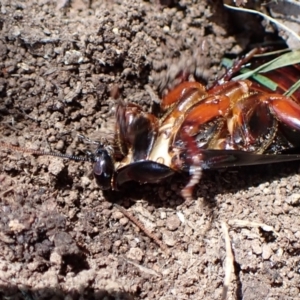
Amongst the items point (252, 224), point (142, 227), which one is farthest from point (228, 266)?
point (142, 227)

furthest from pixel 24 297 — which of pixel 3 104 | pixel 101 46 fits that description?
pixel 101 46

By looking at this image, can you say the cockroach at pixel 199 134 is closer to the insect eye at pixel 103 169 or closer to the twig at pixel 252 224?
the insect eye at pixel 103 169

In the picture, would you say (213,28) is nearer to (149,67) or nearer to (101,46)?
(149,67)

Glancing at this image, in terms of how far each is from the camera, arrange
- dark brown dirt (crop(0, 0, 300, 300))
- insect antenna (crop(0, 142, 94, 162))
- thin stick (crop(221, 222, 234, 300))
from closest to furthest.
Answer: dark brown dirt (crop(0, 0, 300, 300)) < thin stick (crop(221, 222, 234, 300)) < insect antenna (crop(0, 142, 94, 162))

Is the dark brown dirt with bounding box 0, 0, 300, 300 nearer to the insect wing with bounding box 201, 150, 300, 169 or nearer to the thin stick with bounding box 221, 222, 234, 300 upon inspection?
the thin stick with bounding box 221, 222, 234, 300

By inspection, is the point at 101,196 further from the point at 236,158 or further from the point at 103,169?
the point at 236,158

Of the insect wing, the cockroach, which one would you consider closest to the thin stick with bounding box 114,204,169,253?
the cockroach

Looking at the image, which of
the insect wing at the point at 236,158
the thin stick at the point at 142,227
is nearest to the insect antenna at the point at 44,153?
the thin stick at the point at 142,227
